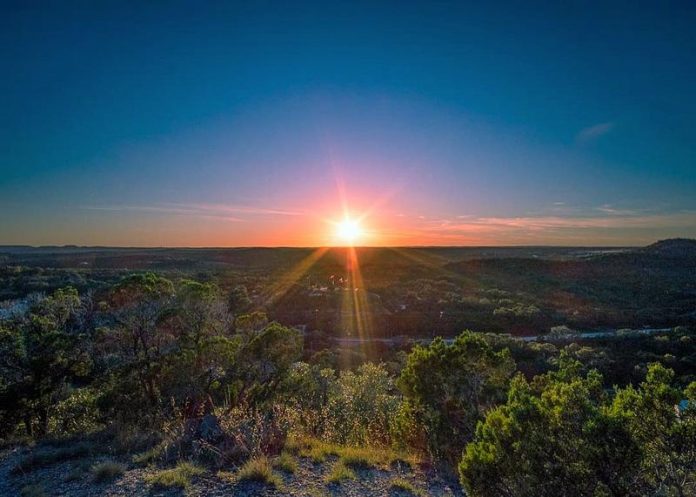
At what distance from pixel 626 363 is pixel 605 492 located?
27.7 m

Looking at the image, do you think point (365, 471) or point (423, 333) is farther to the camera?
point (423, 333)

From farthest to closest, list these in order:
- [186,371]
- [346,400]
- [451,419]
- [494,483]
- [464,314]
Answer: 1. [464,314]
2. [346,400]
3. [186,371]
4. [451,419]
5. [494,483]

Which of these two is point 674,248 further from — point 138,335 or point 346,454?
point 138,335

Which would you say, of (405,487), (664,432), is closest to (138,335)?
(405,487)

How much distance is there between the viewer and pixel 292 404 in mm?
12555

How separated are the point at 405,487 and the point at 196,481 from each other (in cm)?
329

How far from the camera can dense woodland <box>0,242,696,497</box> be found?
4.52 metres

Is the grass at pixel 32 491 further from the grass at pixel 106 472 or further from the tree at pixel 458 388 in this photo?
the tree at pixel 458 388

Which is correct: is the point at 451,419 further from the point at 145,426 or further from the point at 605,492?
the point at 145,426

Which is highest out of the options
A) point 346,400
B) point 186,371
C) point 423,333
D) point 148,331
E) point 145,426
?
point 148,331

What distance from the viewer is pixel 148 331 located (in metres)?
10.9

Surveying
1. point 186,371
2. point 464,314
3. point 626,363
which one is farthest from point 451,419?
point 464,314

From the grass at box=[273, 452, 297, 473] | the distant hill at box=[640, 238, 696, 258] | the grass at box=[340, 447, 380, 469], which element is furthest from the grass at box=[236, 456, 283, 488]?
the distant hill at box=[640, 238, 696, 258]

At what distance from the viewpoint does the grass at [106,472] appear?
6320 mm
